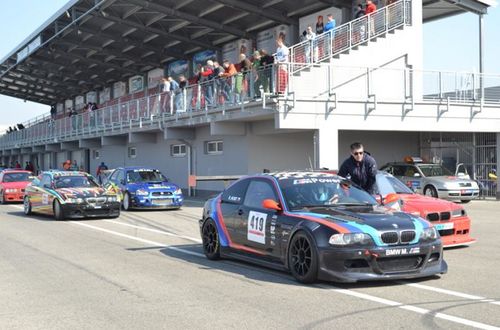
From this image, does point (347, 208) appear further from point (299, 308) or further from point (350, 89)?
point (350, 89)

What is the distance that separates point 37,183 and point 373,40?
535 inches

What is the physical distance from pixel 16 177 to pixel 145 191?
880 cm

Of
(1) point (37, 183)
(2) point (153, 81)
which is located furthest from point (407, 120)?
(2) point (153, 81)

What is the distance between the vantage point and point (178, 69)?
137 feet

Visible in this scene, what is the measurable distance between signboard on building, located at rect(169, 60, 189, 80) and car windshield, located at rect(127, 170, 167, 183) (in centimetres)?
1955

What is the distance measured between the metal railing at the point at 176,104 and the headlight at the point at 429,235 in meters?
13.1

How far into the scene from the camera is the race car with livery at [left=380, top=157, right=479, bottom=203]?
70.9 feet

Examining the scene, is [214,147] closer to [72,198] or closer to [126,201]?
[126,201]

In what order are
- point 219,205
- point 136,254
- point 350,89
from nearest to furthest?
point 219,205 < point 136,254 < point 350,89

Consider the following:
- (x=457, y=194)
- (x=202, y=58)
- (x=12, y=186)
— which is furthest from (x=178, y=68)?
(x=457, y=194)

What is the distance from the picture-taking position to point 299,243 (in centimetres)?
788

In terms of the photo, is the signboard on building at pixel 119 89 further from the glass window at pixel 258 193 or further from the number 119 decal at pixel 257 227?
the number 119 decal at pixel 257 227

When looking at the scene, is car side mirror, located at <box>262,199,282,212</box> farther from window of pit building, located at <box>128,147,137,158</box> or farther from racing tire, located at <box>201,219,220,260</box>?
window of pit building, located at <box>128,147,137,158</box>

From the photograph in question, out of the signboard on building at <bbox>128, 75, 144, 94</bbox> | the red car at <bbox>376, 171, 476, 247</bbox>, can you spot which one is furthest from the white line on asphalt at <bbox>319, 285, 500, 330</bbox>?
the signboard on building at <bbox>128, 75, 144, 94</bbox>
